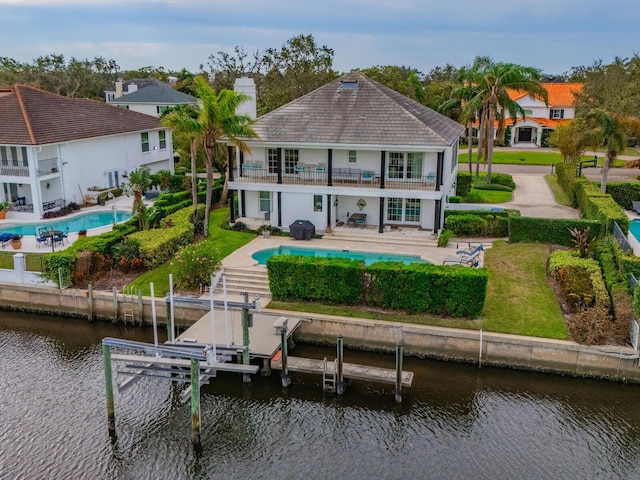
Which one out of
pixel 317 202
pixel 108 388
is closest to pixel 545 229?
pixel 317 202

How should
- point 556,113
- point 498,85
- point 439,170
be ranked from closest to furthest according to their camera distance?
point 439,170 → point 498,85 → point 556,113

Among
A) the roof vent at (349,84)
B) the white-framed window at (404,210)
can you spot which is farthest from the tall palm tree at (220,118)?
the white-framed window at (404,210)

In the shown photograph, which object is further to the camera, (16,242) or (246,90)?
(246,90)

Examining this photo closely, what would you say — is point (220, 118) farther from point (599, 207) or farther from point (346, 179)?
point (599, 207)

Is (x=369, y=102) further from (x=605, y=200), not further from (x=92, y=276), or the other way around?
(x=92, y=276)

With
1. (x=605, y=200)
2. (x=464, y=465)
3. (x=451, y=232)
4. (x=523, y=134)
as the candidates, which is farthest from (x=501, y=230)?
(x=523, y=134)

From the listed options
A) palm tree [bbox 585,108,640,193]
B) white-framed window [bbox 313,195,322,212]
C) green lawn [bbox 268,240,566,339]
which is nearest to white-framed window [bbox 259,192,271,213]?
white-framed window [bbox 313,195,322,212]

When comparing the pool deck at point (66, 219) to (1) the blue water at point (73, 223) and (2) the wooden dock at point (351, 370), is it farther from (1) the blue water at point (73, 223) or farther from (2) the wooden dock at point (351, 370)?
(2) the wooden dock at point (351, 370)
